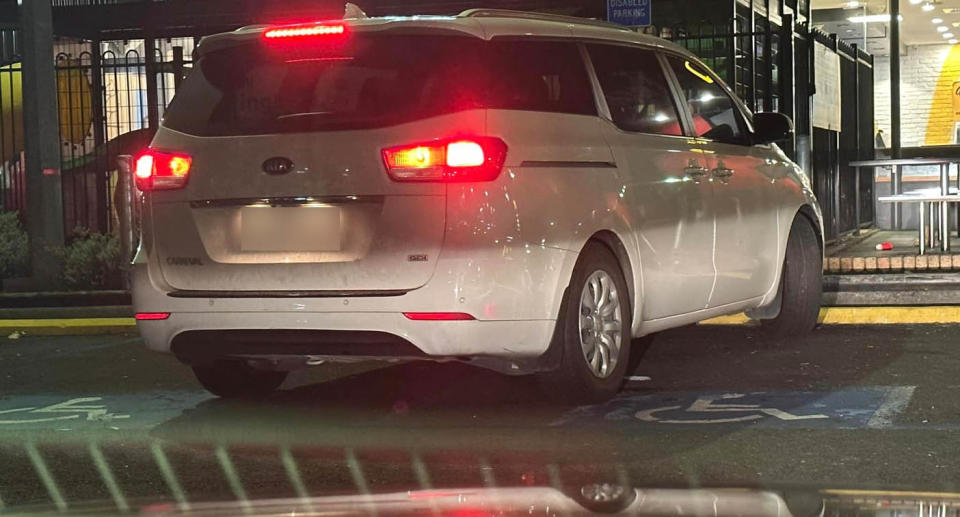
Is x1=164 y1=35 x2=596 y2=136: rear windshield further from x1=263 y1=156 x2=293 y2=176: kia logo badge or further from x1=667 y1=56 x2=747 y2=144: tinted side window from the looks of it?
x1=667 y1=56 x2=747 y2=144: tinted side window

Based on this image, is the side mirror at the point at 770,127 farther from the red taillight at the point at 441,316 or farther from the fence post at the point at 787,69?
the fence post at the point at 787,69

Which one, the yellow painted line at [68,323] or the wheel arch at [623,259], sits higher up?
the wheel arch at [623,259]

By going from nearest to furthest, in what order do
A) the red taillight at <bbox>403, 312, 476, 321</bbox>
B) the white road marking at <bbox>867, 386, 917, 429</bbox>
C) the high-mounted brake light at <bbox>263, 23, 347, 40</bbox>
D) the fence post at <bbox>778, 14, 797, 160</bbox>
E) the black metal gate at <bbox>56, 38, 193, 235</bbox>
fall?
the red taillight at <bbox>403, 312, 476, 321</bbox> < the white road marking at <bbox>867, 386, 917, 429</bbox> < the high-mounted brake light at <bbox>263, 23, 347, 40</bbox> < the fence post at <bbox>778, 14, 797, 160</bbox> < the black metal gate at <bbox>56, 38, 193, 235</bbox>

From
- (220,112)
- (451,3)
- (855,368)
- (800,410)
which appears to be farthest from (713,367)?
(451,3)

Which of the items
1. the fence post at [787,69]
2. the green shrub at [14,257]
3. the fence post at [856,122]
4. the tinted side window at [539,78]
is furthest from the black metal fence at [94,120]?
the fence post at [856,122]

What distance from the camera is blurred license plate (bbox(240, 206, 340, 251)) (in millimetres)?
6578

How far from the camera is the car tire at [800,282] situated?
9.41 m

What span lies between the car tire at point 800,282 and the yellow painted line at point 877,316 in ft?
2.44

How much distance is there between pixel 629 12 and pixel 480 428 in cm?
705

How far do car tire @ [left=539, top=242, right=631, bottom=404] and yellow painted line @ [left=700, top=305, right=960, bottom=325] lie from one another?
10.4 ft

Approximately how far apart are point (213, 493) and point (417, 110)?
6.40ft

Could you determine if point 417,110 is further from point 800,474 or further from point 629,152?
point 800,474

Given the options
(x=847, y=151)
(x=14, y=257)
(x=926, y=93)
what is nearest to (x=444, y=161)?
(x=14, y=257)

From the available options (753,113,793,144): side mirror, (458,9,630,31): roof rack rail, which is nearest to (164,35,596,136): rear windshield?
(458,9,630,31): roof rack rail
